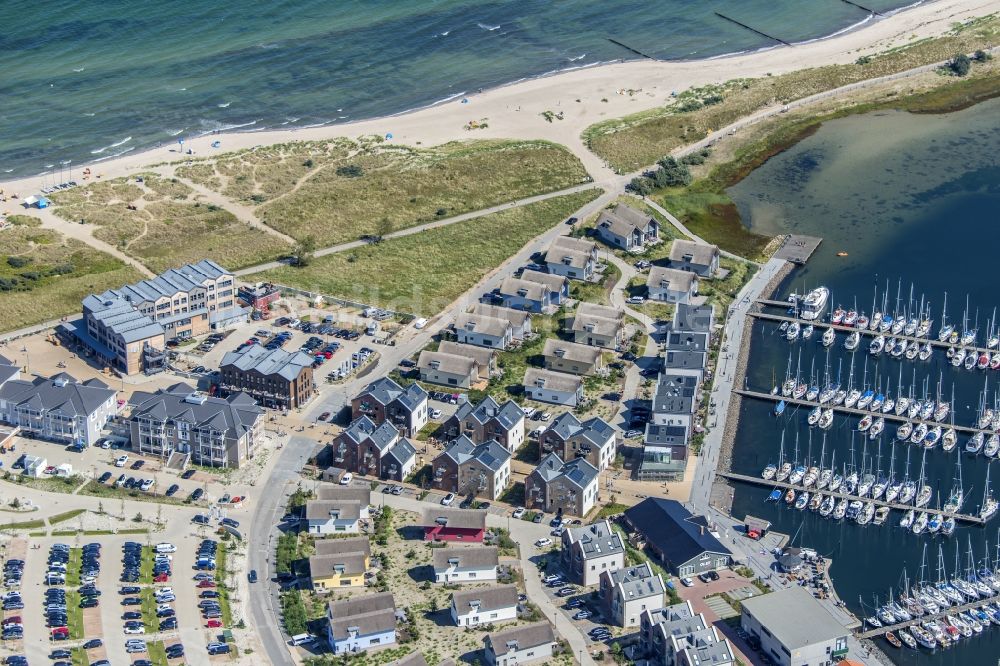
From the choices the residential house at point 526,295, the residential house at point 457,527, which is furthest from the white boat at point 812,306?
the residential house at point 457,527

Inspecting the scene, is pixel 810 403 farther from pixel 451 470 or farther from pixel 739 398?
pixel 451 470

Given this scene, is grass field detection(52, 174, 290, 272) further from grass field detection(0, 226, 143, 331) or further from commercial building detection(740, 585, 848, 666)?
commercial building detection(740, 585, 848, 666)

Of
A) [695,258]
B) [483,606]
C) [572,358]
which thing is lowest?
[483,606]

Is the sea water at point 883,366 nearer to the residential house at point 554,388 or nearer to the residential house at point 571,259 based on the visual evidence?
the residential house at point 554,388

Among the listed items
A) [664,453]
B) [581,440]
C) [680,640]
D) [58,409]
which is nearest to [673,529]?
[664,453]

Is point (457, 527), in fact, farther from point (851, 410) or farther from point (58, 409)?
point (851, 410)

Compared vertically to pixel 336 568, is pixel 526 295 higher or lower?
higher
